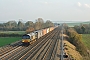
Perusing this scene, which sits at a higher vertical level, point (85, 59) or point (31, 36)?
point (31, 36)

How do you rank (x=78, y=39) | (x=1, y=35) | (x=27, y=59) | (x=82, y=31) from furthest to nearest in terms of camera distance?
(x=82, y=31) < (x=1, y=35) < (x=78, y=39) < (x=27, y=59)

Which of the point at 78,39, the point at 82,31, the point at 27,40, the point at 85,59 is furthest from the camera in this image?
the point at 82,31

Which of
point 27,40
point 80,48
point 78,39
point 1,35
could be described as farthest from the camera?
point 1,35

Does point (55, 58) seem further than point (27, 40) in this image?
No

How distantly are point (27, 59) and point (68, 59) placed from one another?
5801 mm

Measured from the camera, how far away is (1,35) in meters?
83.2

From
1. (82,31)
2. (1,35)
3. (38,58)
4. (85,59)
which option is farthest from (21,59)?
(82,31)

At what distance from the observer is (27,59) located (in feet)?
90.2

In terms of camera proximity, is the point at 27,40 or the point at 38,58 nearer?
the point at 38,58

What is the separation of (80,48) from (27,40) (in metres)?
12.9

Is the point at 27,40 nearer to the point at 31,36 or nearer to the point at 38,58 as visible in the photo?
the point at 31,36

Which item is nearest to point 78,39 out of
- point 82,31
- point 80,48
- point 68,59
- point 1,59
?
point 80,48

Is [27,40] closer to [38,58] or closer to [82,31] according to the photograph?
[38,58]

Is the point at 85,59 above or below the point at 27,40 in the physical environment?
below
